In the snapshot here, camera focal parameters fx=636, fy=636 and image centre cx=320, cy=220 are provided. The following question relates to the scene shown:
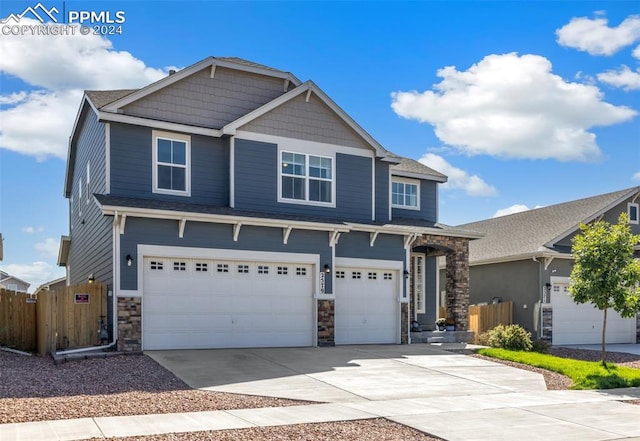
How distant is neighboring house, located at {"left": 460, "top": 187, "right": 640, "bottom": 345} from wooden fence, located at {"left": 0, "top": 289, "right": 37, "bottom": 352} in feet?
56.3

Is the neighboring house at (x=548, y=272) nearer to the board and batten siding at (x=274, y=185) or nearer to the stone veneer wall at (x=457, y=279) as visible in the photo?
the stone veneer wall at (x=457, y=279)

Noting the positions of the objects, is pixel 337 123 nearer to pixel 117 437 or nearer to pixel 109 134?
pixel 109 134

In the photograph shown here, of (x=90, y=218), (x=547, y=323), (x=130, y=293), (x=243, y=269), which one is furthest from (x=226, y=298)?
(x=547, y=323)

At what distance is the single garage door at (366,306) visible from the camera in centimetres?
1955

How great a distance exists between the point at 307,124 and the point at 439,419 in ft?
39.6

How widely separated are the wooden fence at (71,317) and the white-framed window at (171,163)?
3.39 metres

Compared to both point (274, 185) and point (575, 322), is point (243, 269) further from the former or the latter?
point (575, 322)

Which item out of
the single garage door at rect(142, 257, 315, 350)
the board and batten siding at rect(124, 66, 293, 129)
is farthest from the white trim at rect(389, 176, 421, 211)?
the single garage door at rect(142, 257, 315, 350)

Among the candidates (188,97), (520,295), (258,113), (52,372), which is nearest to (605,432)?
(52,372)

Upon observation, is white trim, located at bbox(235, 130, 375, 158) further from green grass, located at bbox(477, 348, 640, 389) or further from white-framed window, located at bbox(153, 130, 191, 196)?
green grass, located at bbox(477, 348, 640, 389)

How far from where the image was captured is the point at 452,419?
9602 millimetres

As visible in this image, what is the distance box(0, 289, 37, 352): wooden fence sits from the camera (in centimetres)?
1752

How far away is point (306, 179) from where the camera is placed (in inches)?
775

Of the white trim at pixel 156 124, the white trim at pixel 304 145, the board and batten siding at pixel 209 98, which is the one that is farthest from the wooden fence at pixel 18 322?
the white trim at pixel 304 145
